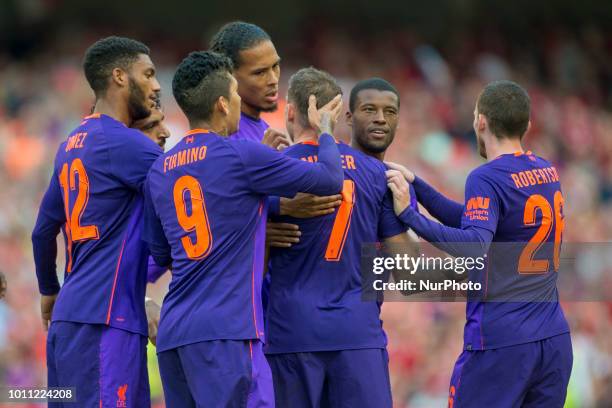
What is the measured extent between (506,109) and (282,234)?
151 centimetres

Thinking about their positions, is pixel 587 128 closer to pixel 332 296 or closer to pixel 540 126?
pixel 540 126

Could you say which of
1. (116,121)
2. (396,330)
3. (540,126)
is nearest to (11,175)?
(396,330)

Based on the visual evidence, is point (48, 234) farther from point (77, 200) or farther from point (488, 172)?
point (488, 172)

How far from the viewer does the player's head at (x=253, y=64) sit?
7.34 m

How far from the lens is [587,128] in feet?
56.9

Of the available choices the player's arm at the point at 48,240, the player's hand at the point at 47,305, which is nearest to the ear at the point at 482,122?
the player's arm at the point at 48,240

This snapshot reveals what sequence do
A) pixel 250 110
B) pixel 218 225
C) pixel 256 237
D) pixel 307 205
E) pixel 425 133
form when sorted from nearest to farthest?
pixel 218 225 < pixel 256 237 < pixel 307 205 < pixel 250 110 < pixel 425 133

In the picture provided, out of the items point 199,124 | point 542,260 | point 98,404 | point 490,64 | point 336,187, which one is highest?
point 490,64

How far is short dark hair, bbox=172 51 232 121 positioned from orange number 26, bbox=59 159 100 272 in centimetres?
71

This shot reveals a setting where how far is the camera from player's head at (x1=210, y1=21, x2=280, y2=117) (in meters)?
7.34

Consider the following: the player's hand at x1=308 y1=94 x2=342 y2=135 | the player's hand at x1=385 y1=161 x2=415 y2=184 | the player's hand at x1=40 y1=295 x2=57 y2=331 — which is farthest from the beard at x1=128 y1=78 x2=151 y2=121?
the player's hand at x1=385 y1=161 x2=415 y2=184

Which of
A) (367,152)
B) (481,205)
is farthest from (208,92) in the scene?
(481,205)

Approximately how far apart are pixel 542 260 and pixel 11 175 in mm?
9072

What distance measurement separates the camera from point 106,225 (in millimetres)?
6762
